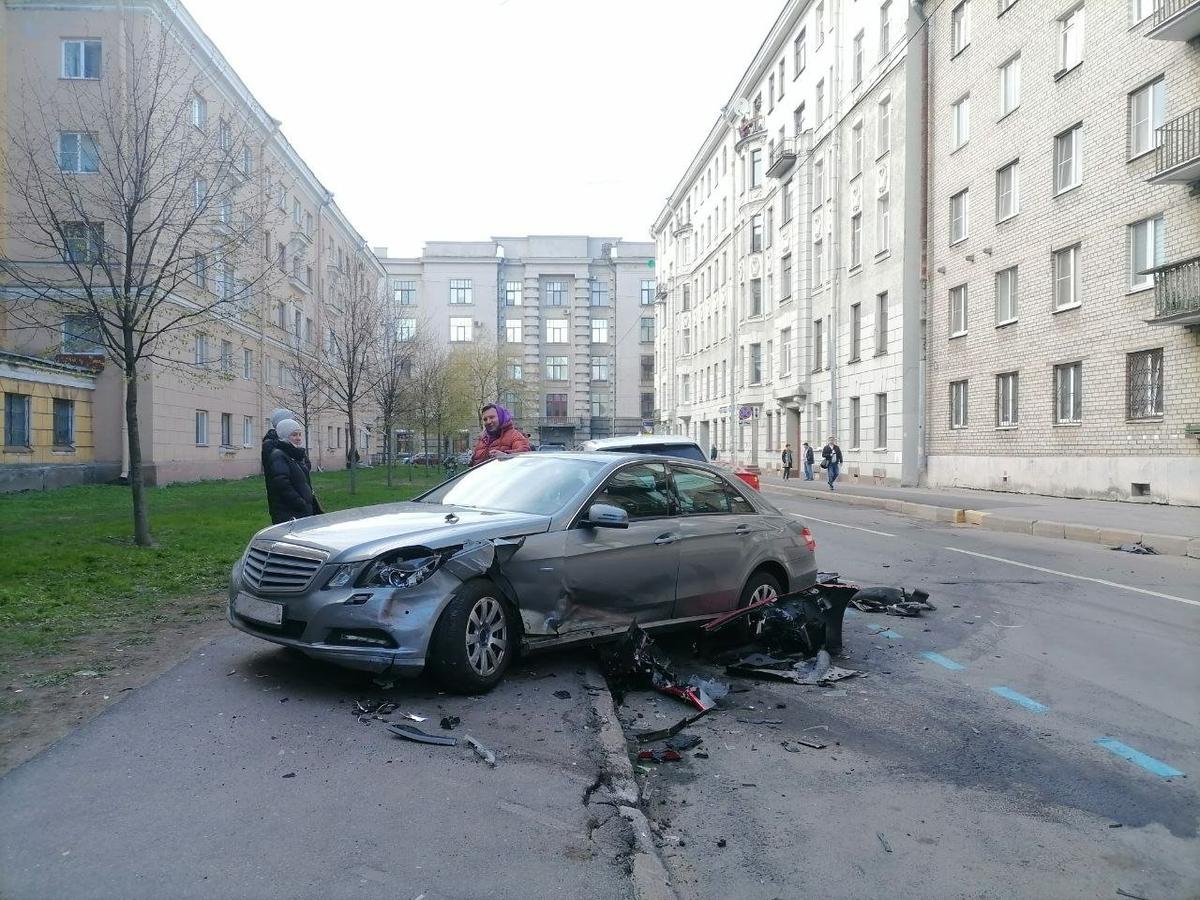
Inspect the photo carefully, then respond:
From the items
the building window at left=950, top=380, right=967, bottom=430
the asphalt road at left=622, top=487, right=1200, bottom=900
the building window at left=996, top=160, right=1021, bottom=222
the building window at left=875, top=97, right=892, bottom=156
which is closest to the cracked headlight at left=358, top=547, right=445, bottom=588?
the asphalt road at left=622, top=487, right=1200, bottom=900

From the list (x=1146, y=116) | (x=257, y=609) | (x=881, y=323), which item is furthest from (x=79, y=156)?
(x=881, y=323)

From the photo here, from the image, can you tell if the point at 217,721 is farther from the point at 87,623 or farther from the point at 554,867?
the point at 87,623

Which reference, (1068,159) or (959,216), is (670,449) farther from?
(959,216)

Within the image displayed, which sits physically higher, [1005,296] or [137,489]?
[1005,296]

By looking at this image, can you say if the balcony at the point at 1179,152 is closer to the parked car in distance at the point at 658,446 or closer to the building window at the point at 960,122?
the building window at the point at 960,122

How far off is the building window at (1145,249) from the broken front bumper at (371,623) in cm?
2000

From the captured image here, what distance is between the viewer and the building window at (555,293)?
74625 mm

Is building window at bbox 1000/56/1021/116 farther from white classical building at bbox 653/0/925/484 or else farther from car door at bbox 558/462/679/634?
car door at bbox 558/462/679/634

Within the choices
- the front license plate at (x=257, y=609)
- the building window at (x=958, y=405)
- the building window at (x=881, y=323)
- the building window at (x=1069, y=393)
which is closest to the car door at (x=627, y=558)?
the front license plate at (x=257, y=609)

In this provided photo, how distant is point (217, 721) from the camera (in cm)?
447

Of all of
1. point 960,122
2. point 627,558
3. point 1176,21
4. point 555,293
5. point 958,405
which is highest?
point 555,293

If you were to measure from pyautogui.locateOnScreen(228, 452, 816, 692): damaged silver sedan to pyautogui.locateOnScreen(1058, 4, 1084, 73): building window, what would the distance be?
21395mm

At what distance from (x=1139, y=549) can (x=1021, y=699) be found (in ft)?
32.2

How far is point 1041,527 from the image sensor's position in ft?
53.3
